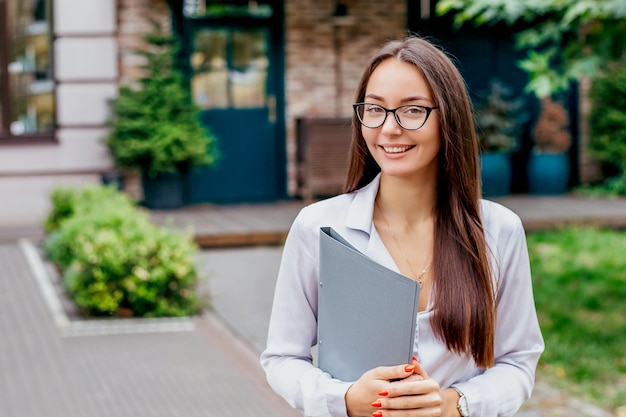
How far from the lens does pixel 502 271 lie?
2359mm

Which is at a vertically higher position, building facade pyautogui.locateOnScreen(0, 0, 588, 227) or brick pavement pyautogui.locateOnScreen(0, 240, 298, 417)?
building facade pyautogui.locateOnScreen(0, 0, 588, 227)

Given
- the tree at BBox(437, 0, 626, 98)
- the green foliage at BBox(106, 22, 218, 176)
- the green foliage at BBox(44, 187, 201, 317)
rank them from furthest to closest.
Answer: the green foliage at BBox(106, 22, 218, 176)
the green foliage at BBox(44, 187, 201, 317)
the tree at BBox(437, 0, 626, 98)

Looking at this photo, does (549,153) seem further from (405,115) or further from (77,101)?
(405,115)

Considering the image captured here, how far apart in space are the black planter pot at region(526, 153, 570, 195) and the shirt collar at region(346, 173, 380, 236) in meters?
12.5

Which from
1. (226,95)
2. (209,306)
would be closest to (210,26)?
(226,95)

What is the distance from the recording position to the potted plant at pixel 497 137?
14.3 metres

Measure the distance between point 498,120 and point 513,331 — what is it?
12343 millimetres

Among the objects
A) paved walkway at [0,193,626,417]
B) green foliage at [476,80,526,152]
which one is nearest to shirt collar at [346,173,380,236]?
paved walkway at [0,193,626,417]

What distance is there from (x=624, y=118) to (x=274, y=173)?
495 centimetres

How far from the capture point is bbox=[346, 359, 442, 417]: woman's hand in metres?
2.08

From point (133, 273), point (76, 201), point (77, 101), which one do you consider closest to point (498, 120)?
point (77, 101)

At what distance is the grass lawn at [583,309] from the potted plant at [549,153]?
246cm

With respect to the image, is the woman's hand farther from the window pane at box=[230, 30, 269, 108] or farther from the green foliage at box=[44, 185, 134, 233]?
the window pane at box=[230, 30, 269, 108]

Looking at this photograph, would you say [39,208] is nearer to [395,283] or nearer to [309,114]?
[309,114]
